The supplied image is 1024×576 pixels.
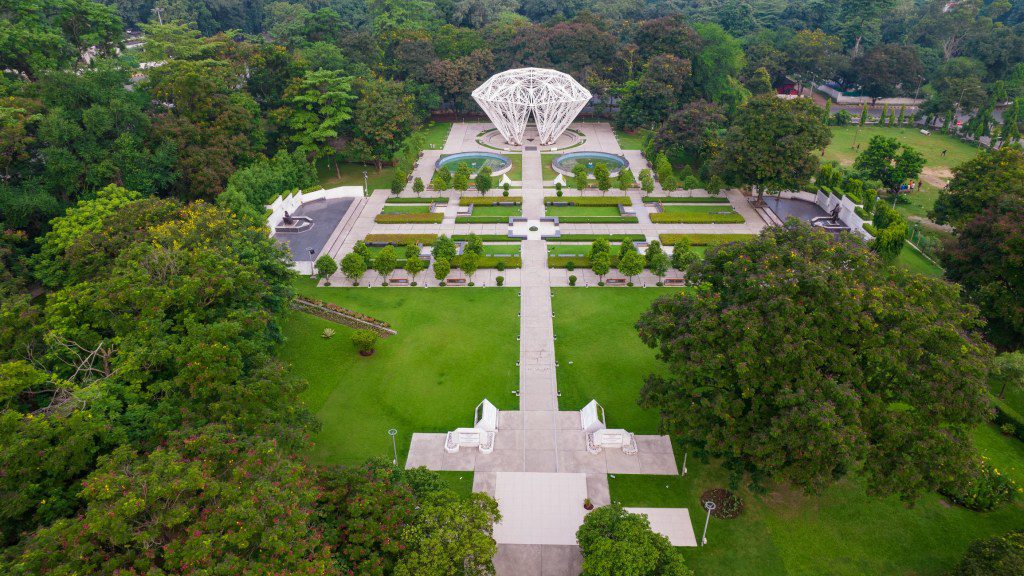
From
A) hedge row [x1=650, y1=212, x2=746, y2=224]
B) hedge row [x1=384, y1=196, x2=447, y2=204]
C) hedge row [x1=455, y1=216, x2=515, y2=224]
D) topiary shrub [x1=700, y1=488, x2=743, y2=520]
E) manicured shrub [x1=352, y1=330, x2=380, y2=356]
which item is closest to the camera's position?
topiary shrub [x1=700, y1=488, x2=743, y2=520]

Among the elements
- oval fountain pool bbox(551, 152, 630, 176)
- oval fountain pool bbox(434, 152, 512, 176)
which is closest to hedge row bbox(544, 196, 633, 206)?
oval fountain pool bbox(551, 152, 630, 176)

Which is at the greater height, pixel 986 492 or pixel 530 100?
pixel 530 100

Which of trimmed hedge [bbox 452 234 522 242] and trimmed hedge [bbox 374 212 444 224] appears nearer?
trimmed hedge [bbox 452 234 522 242]

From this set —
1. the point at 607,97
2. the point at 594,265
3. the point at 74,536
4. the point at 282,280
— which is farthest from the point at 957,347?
the point at 607,97

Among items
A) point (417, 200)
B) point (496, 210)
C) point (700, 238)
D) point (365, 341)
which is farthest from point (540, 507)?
point (417, 200)

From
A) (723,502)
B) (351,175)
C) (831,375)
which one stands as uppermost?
(831,375)

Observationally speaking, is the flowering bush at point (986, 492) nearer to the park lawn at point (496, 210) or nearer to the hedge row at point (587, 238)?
the hedge row at point (587, 238)

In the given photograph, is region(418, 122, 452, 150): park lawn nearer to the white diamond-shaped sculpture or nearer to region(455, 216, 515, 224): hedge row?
the white diamond-shaped sculpture

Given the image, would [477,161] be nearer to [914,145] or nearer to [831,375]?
[831,375]
